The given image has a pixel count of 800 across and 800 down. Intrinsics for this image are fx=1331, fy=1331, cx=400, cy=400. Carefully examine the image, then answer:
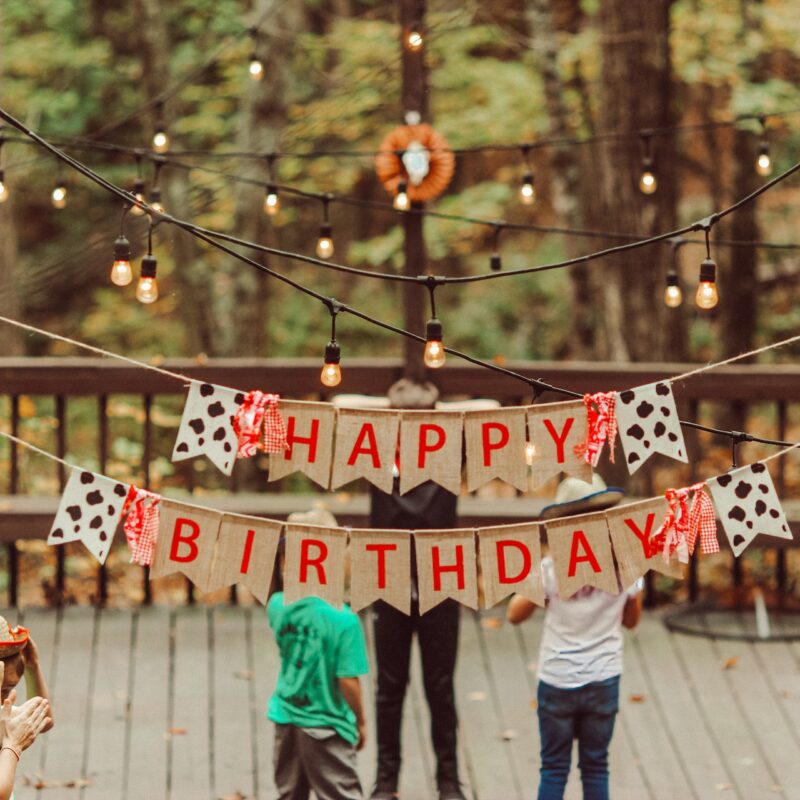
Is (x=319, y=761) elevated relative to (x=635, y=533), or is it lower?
lower

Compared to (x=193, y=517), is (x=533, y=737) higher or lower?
lower

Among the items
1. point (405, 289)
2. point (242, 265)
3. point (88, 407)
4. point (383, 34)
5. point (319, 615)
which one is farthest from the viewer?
point (88, 407)

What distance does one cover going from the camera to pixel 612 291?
1041 cm

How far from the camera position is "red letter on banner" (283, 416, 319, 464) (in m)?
4.53

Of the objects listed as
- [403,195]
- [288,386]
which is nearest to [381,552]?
[403,195]

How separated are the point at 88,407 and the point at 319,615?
11.2 metres

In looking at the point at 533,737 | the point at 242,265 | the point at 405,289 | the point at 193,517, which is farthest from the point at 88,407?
the point at 193,517

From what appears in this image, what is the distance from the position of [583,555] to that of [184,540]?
138cm

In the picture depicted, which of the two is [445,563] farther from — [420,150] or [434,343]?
[420,150]

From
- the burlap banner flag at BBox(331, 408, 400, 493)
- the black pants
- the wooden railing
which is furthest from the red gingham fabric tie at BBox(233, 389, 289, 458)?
the wooden railing

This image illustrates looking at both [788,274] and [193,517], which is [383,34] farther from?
[193,517]

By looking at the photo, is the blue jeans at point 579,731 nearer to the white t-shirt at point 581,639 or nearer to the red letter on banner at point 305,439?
the white t-shirt at point 581,639

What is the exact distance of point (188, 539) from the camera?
457cm

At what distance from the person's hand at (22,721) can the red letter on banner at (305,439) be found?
3.73ft
